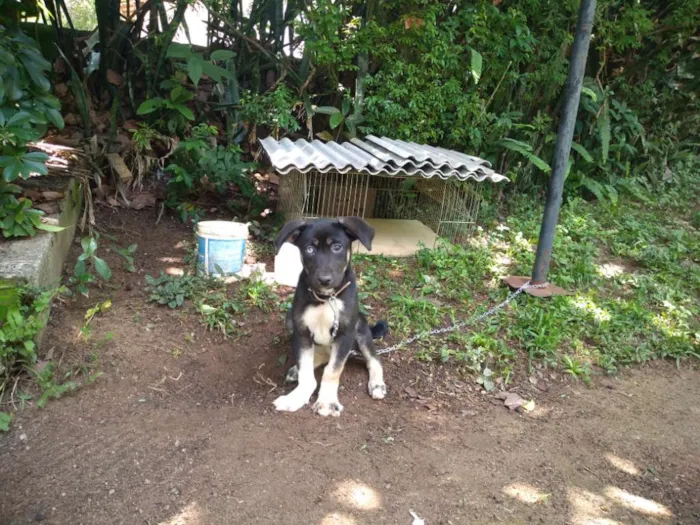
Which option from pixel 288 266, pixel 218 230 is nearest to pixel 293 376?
pixel 288 266

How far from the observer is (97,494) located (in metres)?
2.64

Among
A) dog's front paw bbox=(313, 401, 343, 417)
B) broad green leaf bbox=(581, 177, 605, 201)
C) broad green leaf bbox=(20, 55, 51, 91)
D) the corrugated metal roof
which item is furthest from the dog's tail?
broad green leaf bbox=(581, 177, 605, 201)

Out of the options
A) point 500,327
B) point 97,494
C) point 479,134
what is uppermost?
point 479,134

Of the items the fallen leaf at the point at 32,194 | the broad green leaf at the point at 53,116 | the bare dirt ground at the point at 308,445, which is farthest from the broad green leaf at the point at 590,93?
the fallen leaf at the point at 32,194

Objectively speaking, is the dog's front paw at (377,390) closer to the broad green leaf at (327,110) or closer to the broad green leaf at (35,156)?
the broad green leaf at (35,156)

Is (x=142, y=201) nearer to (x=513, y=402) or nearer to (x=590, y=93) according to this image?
(x=513, y=402)

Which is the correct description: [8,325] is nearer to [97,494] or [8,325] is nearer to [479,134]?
[97,494]

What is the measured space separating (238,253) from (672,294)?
173 inches

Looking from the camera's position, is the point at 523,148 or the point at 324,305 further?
the point at 523,148

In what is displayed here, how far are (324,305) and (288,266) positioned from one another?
5.40ft

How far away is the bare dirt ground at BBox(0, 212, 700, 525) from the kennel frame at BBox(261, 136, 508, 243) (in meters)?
1.91

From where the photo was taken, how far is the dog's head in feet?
10.8

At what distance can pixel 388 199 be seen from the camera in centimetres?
748

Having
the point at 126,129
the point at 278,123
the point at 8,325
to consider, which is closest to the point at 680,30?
the point at 278,123
